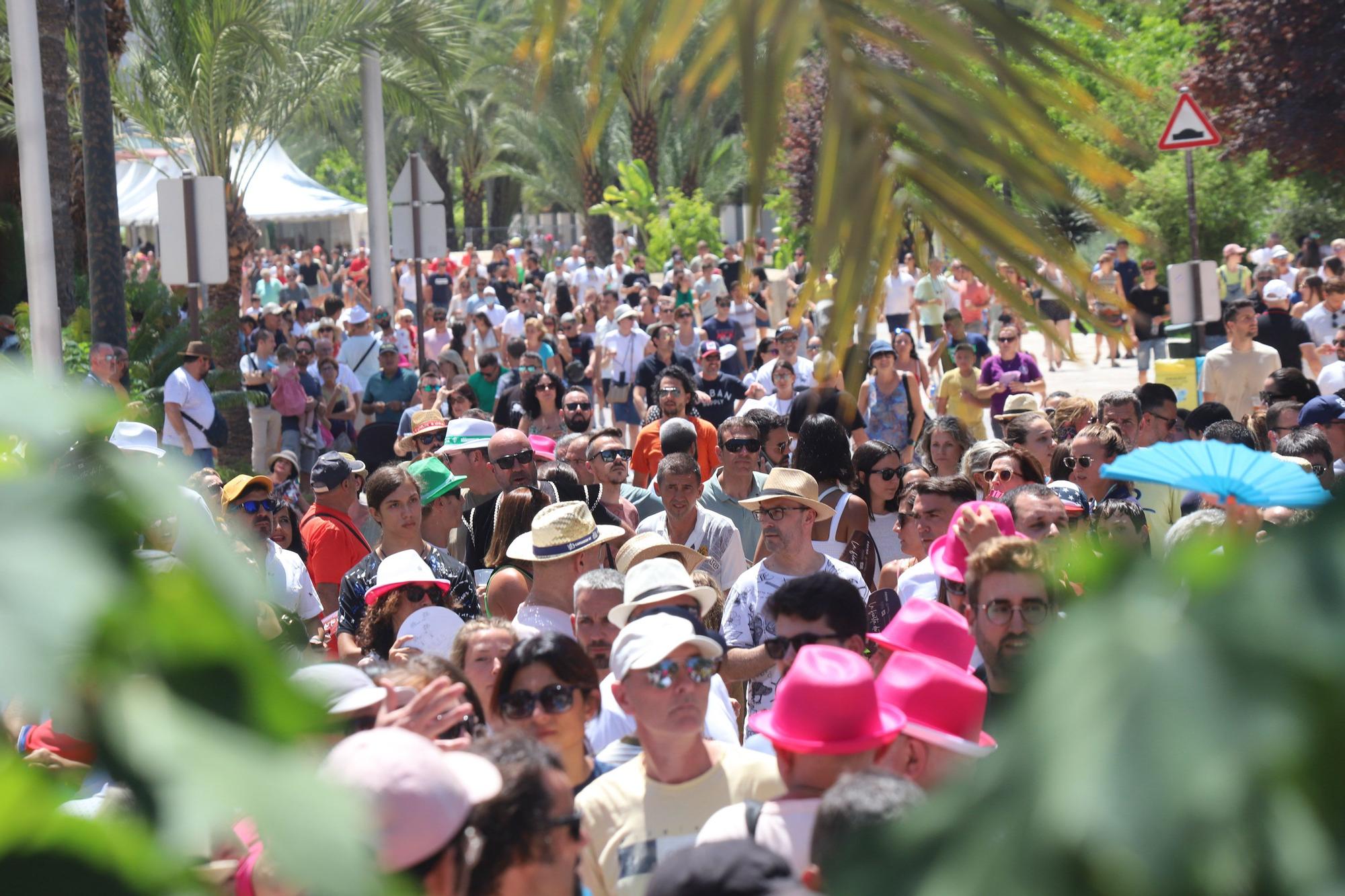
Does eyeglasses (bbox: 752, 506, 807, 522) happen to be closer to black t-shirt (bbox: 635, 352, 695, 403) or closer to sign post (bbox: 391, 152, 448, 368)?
black t-shirt (bbox: 635, 352, 695, 403)

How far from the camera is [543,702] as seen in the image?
13.3 ft

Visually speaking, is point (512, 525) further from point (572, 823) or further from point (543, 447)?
point (572, 823)

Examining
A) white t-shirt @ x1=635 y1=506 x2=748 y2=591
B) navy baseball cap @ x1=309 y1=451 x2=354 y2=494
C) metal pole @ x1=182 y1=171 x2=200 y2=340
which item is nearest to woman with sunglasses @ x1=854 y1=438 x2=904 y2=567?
white t-shirt @ x1=635 y1=506 x2=748 y2=591

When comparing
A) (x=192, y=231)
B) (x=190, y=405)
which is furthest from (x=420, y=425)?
(x=192, y=231)

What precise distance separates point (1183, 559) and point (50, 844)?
40 centimetres

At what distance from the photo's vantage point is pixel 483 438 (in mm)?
8742

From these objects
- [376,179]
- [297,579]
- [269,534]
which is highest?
[376,179]

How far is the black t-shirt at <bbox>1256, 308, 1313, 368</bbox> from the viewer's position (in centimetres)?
1217

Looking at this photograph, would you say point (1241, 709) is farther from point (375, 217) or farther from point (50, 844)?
point (375, 217)

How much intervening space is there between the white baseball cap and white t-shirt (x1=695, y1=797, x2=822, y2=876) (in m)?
0.82

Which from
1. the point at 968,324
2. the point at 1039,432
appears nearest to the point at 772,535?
the point at 1039,432

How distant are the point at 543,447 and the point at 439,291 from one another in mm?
17307

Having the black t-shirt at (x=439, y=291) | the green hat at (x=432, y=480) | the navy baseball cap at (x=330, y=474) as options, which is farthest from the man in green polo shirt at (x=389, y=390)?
the black t-shirt at (x=439, y=291)

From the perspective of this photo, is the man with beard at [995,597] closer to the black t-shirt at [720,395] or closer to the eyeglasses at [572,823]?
the eyeglasses at [572,823]
